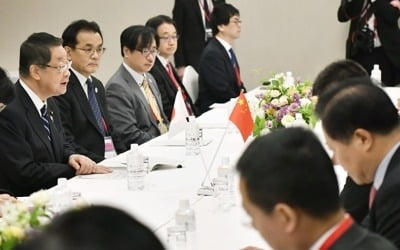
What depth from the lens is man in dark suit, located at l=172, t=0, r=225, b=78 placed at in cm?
702

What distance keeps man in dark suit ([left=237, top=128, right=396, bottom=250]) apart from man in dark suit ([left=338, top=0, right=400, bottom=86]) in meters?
5.41

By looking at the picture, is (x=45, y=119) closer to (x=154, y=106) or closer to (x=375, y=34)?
(x=154, y=106)

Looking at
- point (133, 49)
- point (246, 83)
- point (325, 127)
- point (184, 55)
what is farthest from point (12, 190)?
point (246, 83)

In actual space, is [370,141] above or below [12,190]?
above

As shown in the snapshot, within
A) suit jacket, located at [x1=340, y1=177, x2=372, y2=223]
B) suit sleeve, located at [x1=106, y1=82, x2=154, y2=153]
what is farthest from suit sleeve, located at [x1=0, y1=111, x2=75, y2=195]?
suit jacket, located at [x1=340, y1=177, x2=372, y2=223]

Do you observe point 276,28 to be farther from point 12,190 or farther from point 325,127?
point 325,127

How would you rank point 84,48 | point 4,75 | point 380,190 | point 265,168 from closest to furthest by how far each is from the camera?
point 265,168 < point 380,190 < point 4,75 < point 84,48

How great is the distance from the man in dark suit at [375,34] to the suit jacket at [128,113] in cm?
297

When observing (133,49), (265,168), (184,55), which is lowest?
(184,55)

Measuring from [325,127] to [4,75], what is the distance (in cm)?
149

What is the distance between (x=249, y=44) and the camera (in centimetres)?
778

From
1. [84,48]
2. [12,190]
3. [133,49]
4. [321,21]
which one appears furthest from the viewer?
[321,21]

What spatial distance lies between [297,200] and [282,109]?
7.20 ft

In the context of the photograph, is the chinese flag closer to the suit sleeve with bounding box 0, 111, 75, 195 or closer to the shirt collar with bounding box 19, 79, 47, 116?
the suit sleeve with bounding box 0, 111, 75, 195
